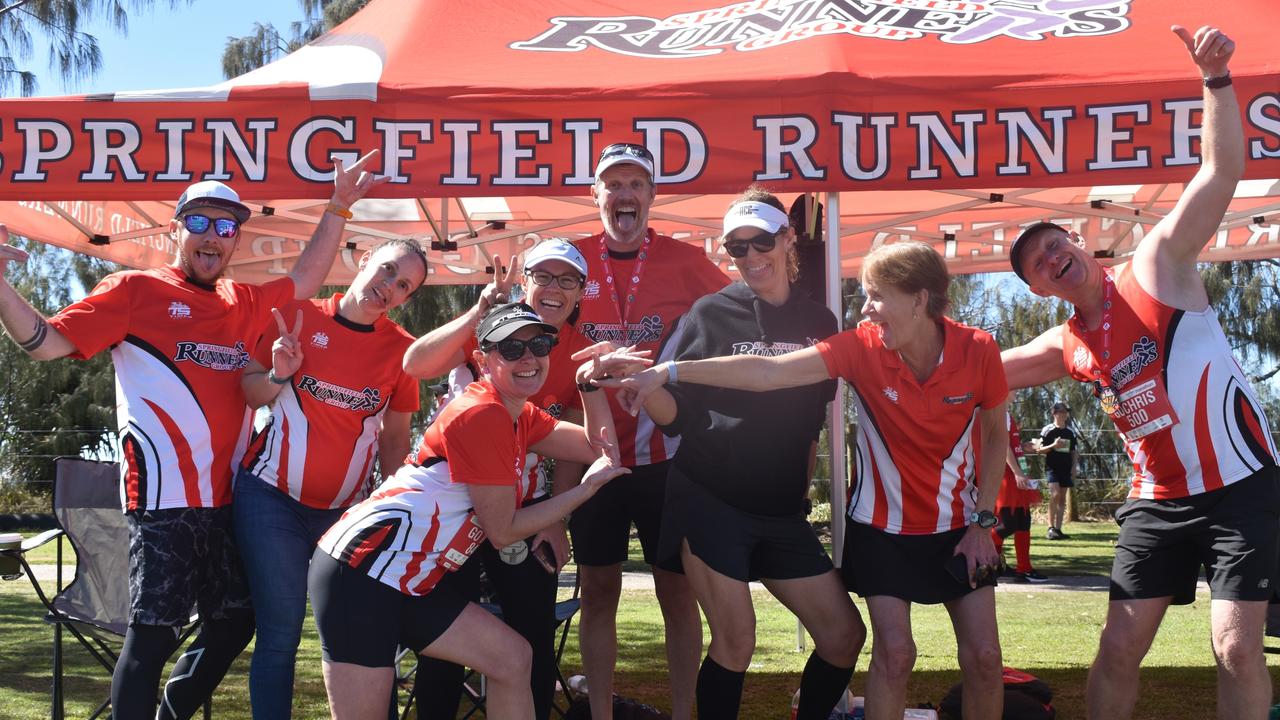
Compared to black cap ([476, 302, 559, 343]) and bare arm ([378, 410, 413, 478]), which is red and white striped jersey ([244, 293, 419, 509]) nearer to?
bare arm ([378, 410, 413, 478])

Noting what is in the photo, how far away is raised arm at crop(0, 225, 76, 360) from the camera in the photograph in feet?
11.5

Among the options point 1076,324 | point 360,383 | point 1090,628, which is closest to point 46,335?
point 360,383

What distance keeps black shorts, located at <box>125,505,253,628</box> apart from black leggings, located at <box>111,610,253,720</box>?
1.8 inches

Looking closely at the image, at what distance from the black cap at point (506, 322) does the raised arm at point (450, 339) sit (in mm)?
327

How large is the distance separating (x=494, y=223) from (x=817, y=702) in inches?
204

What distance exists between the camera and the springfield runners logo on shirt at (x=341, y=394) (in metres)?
3.94

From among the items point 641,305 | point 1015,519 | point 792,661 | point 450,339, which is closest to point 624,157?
point 641,305

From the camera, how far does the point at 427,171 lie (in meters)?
4.56

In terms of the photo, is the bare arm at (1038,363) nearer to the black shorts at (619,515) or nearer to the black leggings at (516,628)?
the black shorts at (619,515)

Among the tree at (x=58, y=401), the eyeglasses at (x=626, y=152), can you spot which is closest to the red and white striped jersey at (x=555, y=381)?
the eyeglasses at (x=626, y=152)

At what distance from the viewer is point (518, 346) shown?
133 inches

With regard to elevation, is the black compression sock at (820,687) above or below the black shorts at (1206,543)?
below

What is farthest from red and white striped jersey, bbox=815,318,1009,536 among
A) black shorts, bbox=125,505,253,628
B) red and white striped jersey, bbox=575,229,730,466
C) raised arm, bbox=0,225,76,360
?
raised arm, bbox=0,225,76,360

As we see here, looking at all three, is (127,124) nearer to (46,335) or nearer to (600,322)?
(46,335)
